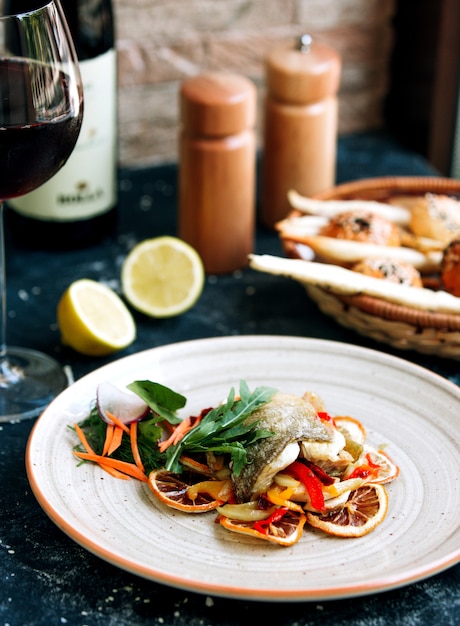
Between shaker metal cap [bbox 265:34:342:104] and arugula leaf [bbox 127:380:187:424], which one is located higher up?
shaker metal cap [bbox 265:34:342:104]

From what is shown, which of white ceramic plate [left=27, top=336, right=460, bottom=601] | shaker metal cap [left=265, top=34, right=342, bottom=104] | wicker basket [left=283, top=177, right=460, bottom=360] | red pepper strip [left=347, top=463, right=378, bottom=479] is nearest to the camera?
white ceramic plate [left=27, top=336, right=460, bottom=601]

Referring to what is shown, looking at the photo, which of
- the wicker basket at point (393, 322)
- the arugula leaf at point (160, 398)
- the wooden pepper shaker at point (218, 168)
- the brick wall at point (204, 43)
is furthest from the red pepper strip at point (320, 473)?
the brick wall at point (204, 43)

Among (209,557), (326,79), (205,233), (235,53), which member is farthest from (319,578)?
(235,53)

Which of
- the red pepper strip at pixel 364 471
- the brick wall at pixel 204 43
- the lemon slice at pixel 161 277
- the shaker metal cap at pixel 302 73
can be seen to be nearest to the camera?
the red pepper strip at pixel 364 471

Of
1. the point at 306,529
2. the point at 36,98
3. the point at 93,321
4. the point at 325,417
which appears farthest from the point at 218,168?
the point at 306,529

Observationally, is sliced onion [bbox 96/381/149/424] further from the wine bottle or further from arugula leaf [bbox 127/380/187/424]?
the wine bottle

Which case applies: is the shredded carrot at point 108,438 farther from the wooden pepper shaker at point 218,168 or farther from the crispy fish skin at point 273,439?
the wooden pepper shaker at point 218,168

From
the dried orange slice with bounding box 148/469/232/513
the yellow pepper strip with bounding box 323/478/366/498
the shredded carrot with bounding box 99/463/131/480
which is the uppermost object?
the yellow pepper strip with bounding box 323/478/366/498

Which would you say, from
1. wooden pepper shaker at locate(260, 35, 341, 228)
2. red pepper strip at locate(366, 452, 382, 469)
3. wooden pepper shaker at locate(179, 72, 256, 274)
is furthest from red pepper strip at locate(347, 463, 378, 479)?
wooden pepper shaker at locate(260, 35, 341, 228)
